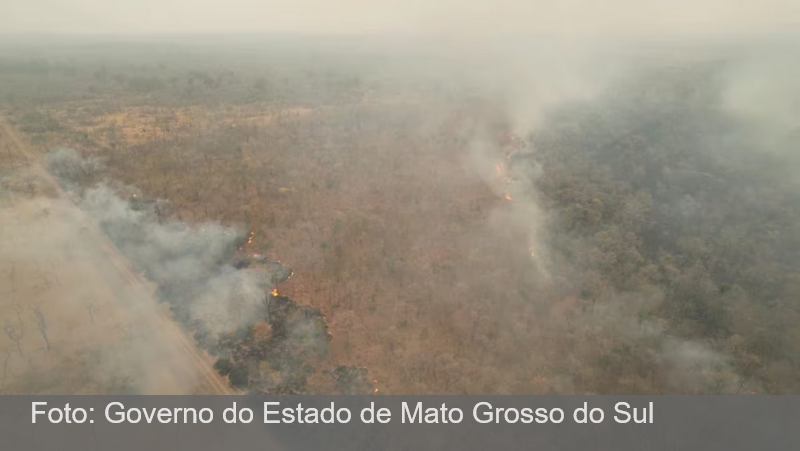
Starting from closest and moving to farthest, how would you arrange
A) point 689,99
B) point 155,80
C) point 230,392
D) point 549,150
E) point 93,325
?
1. point 230,392
2. point 93,325
3. point 549,150
4. point 689,99
5. point 155,80

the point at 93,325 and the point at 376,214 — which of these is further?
the point at 376,214

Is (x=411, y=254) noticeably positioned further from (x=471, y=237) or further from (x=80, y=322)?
(x=80, y=322)

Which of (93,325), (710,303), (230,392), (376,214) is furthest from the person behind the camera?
(376,214)

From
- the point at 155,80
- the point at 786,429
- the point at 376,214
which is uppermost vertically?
the point at 155,80

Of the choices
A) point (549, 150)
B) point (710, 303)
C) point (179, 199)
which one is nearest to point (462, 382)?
point (710, 303)

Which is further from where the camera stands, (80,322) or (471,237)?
(471,237)

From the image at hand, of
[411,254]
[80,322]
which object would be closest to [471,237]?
[411,254]

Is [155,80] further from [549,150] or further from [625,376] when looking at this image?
[625,376]

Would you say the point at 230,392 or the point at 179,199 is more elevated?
the point at 179,199
